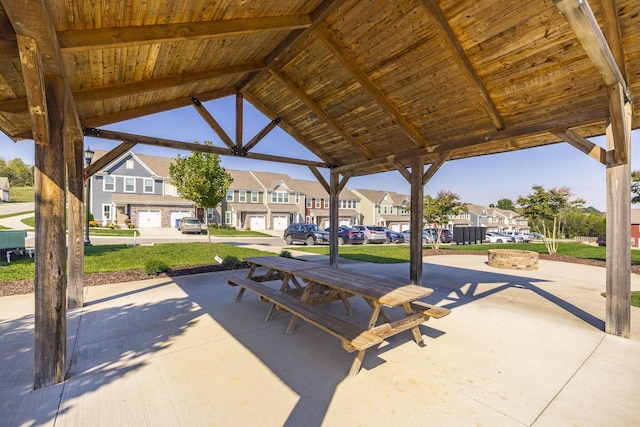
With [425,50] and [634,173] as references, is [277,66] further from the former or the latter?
[634,173]

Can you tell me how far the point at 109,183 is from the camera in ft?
95.5

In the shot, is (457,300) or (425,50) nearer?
(425,50)

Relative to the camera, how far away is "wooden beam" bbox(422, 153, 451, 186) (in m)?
7.01

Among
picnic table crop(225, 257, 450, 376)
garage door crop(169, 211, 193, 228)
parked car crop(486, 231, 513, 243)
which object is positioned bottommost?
parked car crop(486, 231, 513, 243)

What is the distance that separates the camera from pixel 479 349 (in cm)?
385

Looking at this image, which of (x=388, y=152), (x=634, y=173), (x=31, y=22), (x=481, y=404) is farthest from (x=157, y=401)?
(x=634, y=173)

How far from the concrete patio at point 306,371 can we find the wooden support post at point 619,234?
38 cm

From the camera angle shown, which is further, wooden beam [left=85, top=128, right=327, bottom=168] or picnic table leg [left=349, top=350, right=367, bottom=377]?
wooden beam [left=85, top=128, right=327, bottom=168]

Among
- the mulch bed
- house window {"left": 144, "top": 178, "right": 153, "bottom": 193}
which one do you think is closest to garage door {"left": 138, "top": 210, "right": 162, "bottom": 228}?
house window {"left": 144, "top": 178, "right": 153, "bottom": 193}

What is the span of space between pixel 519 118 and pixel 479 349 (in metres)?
4.24

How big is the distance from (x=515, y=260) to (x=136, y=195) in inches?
Answer: 1280

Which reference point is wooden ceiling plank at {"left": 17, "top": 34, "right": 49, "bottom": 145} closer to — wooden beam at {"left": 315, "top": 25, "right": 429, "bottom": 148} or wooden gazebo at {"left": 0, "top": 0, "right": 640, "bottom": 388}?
wooden gazebo at {"left": 0, "top": 0, "right": 640, "bottom": 388}

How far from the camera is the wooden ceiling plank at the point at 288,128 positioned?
765 cm

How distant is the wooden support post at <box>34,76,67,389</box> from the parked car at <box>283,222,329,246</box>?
55.4 ft
